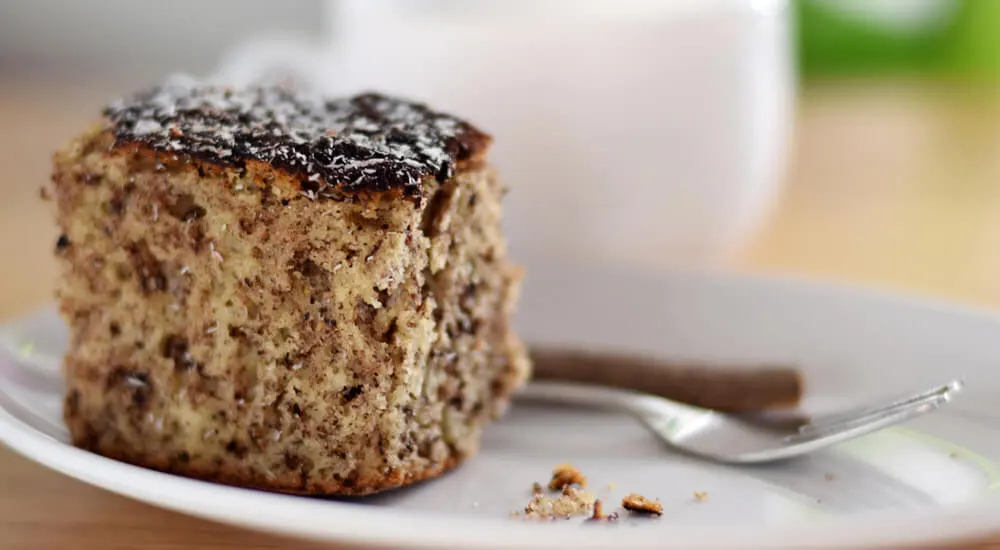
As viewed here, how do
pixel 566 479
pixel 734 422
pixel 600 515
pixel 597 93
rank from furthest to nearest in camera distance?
pixel 597 93
pixel 734 422
pixel 566 479
pixel 600 515

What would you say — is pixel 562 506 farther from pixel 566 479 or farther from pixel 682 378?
pixel 682 378

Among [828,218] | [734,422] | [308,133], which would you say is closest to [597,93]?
[734,422]

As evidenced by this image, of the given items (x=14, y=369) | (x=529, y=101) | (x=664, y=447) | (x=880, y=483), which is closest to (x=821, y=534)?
(x=880, y=483)

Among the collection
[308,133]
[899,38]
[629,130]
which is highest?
[899,38]

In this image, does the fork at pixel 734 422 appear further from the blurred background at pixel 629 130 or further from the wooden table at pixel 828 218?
the blurred background at pixel 629 130

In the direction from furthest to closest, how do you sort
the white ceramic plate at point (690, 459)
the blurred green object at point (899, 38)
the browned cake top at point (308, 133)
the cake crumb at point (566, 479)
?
the blurred green object at point (899, 38)
the cake crumb at point (566, 479)
the browned cake top at point (308, 133)
the white ceramic plate at point (690, 459)

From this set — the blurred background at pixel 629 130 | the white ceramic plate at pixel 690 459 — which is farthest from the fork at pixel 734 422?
the blurred background at pixel 629 130

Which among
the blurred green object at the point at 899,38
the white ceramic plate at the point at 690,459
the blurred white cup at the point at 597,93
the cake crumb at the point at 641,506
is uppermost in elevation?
the blurred green object at the point at 899,38
